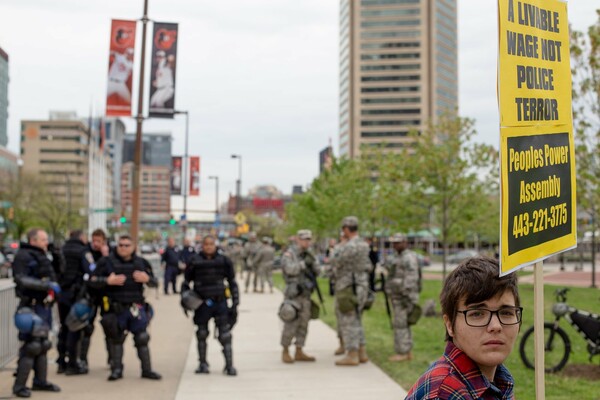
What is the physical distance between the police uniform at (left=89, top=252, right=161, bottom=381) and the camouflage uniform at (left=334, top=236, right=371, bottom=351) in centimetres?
254

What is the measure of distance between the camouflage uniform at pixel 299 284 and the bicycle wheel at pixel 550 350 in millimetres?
3031

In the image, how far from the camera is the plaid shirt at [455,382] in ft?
7.60

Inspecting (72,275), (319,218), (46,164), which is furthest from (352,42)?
(72,275)

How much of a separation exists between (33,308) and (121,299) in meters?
1.21

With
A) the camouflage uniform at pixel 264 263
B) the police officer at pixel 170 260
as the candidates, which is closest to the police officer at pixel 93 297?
the police officer at pixel 170 260

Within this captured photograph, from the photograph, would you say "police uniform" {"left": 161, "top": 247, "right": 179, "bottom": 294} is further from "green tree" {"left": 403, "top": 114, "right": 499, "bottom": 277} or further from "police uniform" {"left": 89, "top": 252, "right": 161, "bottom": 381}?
"police uniform" {"left": 89, "top": 252, "right": 161, "bottom": 381}

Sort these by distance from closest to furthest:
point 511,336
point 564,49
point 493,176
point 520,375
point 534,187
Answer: point 511,336 < point 534,187 < point 564,49 < point 520,375 < point 493,176

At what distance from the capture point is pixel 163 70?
672 inches

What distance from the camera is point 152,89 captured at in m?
17.1

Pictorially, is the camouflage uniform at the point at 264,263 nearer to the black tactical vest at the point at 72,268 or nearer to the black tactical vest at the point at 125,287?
the black tactical vest at the point at 72,268

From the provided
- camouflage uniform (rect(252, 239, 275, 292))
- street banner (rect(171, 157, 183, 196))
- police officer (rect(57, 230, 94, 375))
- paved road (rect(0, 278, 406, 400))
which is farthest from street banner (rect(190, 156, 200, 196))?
police officer (rect(57, 230, 94, 375))

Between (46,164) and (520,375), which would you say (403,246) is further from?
(46,164)

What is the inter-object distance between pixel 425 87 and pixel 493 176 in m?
136

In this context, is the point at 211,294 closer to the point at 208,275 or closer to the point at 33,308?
the point at 208,275
